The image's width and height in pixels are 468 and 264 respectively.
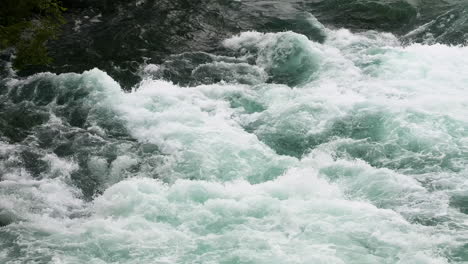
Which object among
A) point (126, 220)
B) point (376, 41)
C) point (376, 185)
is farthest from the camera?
point (376, 41)

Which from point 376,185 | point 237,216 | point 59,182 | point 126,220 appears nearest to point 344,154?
point 376,185

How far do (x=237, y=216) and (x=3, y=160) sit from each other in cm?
512

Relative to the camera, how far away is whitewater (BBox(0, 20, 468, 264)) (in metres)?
11.5

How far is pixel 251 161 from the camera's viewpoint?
13.8 meters

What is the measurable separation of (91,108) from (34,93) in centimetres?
169

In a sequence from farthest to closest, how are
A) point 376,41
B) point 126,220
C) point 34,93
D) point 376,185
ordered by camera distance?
1. point 376,41
2. point 34,93
3. point 376,185
4. point 126,220

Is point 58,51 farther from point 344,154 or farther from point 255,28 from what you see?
point 344,154

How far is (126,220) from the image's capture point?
12039 mm

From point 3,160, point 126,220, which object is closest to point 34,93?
point 3,160

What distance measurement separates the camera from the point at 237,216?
1216cm

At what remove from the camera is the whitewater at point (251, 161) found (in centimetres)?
1152

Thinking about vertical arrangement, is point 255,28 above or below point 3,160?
above

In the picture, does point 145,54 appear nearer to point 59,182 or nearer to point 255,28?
point 255,28

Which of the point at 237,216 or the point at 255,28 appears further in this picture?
the point at 255,28
